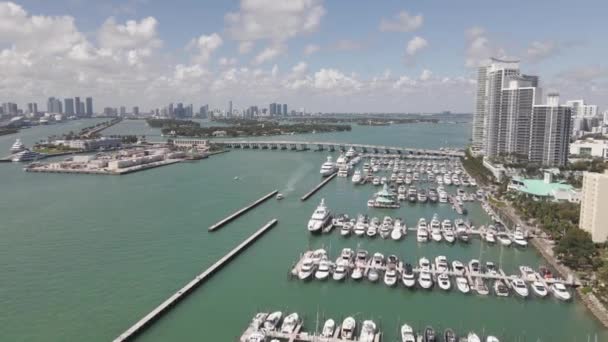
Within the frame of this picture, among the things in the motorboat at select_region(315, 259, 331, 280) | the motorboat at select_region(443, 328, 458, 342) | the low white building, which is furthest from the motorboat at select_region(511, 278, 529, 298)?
the low white building

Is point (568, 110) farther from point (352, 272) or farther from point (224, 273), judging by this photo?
point (224, 273)

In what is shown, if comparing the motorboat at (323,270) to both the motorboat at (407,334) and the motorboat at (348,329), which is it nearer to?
the motorboat at (348,329)

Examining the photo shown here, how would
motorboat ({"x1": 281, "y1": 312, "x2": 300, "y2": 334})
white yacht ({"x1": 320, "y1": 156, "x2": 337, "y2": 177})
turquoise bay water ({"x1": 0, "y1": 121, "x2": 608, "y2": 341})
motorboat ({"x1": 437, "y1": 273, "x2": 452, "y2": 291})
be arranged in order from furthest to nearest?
white yacht ({"x1": 320, "y1": 156, "x2": 337, "y2": 177}) → motorboat ({"x1": 437, "y1": 273, "x2": 452, "y2": 291}) → turquoise bay water ({"x1": 0, "y1": 121, "x2": 608, "y2": 341}) → motorboat ({"x1": 281, "y1": 312, "x2": 300, "y2": 334})

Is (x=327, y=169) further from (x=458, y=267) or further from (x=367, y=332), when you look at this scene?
(x=367, y=332)

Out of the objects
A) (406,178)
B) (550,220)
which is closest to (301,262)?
(550,220)

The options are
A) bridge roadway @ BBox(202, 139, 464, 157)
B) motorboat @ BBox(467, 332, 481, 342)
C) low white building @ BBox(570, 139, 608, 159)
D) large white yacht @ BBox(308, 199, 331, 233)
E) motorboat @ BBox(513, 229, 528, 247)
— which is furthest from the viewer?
bridge roadway @ BBox(202, 139, 464, 157)

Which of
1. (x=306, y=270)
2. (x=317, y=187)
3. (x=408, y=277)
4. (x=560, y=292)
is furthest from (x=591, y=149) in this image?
(x=306, y=270)

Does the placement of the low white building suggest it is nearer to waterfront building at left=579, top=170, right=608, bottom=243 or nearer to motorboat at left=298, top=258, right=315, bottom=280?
waterfront building at left=579, top=170, right=608, bottom=243
